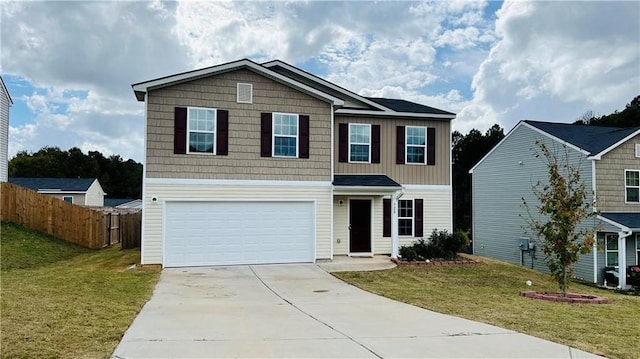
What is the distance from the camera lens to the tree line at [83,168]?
61312 mm

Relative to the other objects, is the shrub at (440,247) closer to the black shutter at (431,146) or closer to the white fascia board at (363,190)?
the white fascia board at (363,190)

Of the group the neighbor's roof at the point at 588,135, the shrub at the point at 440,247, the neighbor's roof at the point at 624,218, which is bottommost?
the shrub at the point at 440,247

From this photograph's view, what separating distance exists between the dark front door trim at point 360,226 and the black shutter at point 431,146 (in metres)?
2.88

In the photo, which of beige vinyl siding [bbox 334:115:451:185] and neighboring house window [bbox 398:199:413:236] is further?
neighboring house window [bbox 398:199:413:236]

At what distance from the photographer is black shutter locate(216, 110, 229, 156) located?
51.3 feet

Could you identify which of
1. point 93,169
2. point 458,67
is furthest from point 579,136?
point 93,169

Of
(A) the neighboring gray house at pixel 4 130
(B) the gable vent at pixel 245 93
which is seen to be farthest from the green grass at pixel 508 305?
(A) the neighboring gray house at pixel 4 130

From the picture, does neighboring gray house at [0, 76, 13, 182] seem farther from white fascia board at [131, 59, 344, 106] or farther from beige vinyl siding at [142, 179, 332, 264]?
beige vinyl siding at [142, 179, 332, 264]

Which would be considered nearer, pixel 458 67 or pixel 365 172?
pixel 365 172

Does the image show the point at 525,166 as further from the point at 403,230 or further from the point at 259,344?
the point at 259,344

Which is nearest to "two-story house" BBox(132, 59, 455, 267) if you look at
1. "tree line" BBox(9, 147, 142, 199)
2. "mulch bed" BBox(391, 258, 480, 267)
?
"mulch bed" BBox(391, 258, 480, 267)

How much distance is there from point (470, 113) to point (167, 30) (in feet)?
61.2

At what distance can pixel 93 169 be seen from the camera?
6512 centimetres

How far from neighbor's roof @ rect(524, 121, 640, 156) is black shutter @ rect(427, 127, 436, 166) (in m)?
7.21
